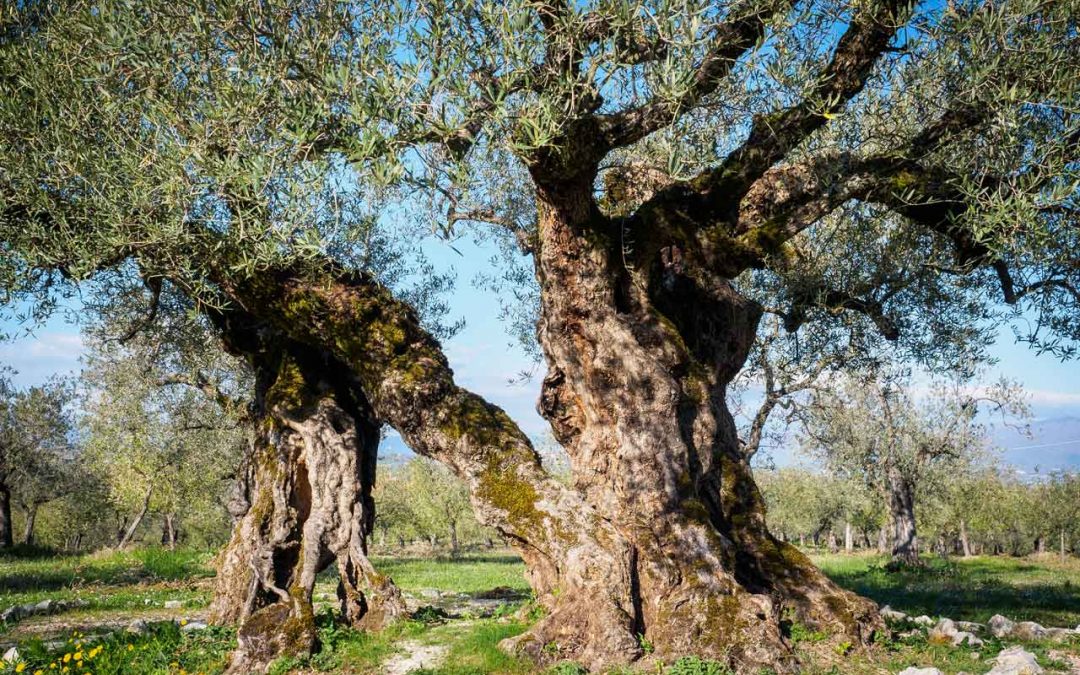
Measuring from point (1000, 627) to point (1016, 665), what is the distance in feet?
11.3

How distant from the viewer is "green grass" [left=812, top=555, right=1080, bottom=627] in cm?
1552

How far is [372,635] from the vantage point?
444 inches

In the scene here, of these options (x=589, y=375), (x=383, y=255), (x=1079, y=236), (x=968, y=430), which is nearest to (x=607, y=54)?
(x=589, y=375)

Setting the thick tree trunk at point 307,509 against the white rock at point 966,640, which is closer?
the white rock at point 966,640

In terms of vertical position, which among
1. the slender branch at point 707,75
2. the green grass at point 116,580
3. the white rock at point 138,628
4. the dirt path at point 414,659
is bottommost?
the green grass at point 116,580

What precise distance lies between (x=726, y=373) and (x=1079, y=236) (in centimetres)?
562

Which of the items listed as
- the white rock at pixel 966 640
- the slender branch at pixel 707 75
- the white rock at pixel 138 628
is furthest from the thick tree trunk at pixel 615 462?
the white rock at pixel 138 628

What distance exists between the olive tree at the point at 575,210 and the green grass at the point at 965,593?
6.42 m

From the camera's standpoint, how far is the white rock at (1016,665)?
8742 mm

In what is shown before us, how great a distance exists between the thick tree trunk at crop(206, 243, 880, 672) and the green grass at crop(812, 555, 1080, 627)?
21.8ft

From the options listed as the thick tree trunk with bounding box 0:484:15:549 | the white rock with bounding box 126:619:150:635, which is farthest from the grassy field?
the thick tree trunk with bounding box 0:484:15:549

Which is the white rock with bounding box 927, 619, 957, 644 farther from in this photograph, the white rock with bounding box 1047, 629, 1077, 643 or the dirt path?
the dirt path

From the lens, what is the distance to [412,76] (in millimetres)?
7500

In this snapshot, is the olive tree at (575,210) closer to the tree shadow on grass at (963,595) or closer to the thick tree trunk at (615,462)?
the thick tree trunk at (615,462)
